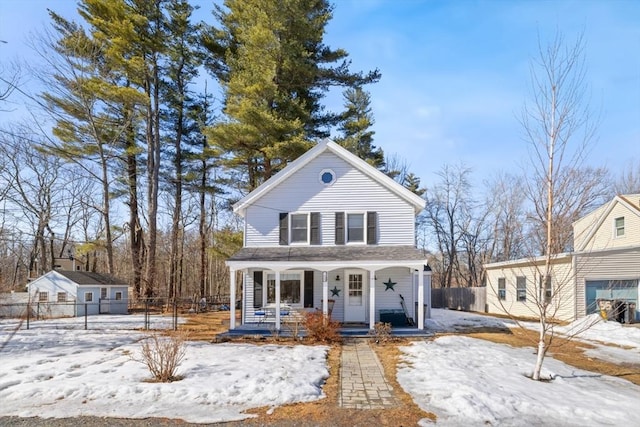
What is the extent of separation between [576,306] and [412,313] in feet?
27.9

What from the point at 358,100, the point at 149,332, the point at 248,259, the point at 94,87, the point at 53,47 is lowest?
the point at 149,332

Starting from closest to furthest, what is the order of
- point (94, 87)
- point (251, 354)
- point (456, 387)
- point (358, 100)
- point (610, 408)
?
point (610, 408) → point (456, 387) → point (251, 354) → point (94, 87) → point (358, 100)

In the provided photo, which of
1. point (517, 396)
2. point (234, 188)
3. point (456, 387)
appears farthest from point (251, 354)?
point (234, 188)

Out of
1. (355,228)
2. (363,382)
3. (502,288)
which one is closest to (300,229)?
(355,228)

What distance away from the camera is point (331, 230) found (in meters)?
15.3

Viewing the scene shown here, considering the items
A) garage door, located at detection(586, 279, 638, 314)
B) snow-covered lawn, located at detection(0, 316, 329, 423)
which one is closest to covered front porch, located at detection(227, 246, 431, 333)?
snow-covered lawn, located at detection(0, 316, 329, 423)

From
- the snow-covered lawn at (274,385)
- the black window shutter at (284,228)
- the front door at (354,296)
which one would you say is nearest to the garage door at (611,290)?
the snow-covered lawn at (274,385)

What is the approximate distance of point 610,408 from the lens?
636 centimetres

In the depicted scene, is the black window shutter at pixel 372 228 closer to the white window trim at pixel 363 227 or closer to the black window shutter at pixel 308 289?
the white window trim at pixel 363 227

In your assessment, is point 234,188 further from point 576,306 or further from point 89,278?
point 576,306

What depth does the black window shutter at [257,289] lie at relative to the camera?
14992 millimetres

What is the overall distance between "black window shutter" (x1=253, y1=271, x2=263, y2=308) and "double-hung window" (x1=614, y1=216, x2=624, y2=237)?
1686 centimetres

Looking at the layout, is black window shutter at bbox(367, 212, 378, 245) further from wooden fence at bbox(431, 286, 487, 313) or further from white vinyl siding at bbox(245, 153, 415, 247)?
wooden fence at bbox(431, 286, 487, 313)

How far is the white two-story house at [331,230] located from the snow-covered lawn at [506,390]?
4.17 m
